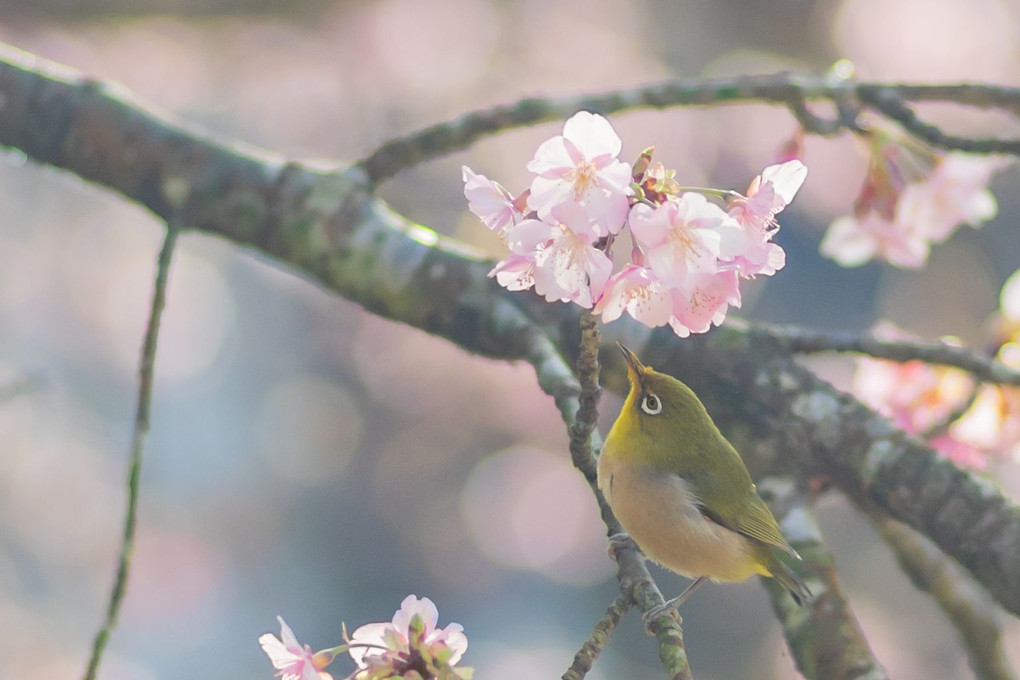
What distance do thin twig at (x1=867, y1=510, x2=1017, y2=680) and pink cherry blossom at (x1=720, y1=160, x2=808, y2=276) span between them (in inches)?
35.7

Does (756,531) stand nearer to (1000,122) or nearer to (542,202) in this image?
(542,202)

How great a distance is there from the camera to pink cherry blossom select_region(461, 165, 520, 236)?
959mm

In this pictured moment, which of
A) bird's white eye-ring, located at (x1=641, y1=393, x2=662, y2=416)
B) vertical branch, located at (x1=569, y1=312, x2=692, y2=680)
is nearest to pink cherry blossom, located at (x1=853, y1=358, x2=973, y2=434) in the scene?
bird's white eye-ring, located at (x1=641, y1=393, x2=662, y2=416)

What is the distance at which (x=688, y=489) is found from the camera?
157 centimetres

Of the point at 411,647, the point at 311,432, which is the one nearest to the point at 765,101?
the point at 411,647

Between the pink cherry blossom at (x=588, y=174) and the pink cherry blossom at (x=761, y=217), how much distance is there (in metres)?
0.11

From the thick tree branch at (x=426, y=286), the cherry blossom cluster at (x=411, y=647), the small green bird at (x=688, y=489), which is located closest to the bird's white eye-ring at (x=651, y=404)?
the small green bird at (x=688, y=489)

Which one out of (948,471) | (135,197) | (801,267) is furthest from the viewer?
(801,267)

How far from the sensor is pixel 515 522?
682cm

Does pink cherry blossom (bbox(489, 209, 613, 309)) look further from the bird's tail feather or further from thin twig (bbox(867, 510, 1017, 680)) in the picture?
thin twig (bbox(867, 510, 1017, 680))

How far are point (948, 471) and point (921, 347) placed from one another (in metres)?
0.19

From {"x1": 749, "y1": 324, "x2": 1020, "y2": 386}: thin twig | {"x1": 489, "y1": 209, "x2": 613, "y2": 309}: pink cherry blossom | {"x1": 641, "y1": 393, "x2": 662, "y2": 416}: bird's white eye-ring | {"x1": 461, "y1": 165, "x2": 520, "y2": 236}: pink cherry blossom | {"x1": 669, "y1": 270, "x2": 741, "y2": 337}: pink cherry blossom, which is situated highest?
{"x1": 749, "y1": 324, "x2": 1020, "y2": 386}: thin twig

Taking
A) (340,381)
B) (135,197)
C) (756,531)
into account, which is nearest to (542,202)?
(756,531)

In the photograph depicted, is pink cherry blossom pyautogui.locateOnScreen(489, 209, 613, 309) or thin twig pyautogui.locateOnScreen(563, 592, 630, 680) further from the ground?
pink cherry blossom pyautogui.locateOnScreen(489, 209, 613, 309)
